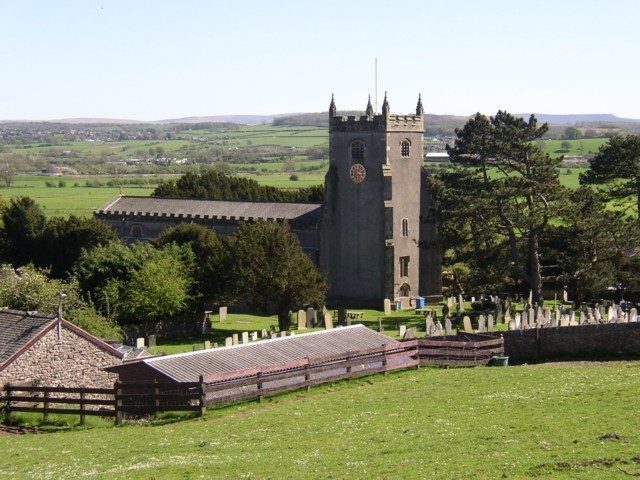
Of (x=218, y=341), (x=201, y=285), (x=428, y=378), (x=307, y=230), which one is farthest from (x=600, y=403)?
(x=307, y=230)

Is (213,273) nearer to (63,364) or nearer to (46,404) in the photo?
(63,364)

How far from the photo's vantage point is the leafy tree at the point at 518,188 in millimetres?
61312

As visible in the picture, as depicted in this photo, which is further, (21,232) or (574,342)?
(21,232)

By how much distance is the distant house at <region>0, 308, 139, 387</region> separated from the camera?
35406 millimetres

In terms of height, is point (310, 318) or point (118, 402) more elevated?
point (118, 402)

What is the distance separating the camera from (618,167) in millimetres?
67250

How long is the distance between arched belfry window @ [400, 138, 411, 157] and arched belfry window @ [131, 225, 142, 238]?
22.2 metres

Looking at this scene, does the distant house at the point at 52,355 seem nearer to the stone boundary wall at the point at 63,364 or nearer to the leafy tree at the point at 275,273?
the stone boundary wall at the point at 63,364

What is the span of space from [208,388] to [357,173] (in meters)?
44.5

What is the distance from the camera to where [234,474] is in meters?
23.1

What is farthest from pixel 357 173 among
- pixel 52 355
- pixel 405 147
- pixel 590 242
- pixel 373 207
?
pixel 52 355

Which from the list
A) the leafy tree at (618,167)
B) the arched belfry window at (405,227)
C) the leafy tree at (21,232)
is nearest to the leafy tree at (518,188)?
the leafy tree at (618,167)

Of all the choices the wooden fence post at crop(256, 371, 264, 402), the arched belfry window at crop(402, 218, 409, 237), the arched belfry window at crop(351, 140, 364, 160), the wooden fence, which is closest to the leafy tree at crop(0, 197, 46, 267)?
the arched belfry window at crop(351, 140, 364, 160)

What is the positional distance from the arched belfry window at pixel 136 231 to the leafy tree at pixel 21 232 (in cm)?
655
